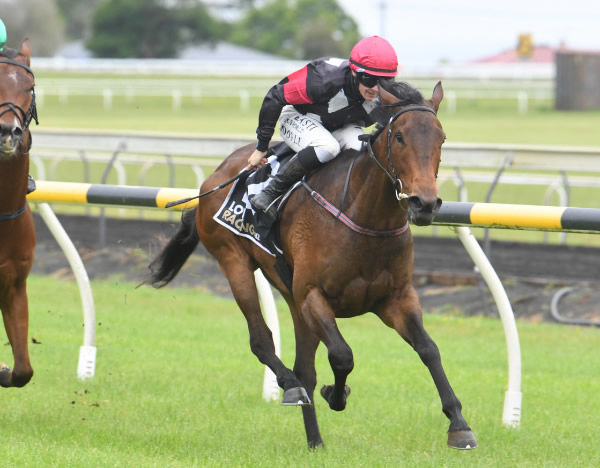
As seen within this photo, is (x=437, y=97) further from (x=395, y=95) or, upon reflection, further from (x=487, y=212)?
(x=487, y=212)

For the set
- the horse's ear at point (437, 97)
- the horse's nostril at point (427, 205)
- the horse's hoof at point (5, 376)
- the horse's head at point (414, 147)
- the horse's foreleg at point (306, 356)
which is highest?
the horse's ear at point (437, 97)

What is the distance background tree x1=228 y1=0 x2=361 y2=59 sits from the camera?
260 feet

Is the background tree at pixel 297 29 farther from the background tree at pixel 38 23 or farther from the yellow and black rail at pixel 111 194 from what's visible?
the yellow and black rail at pixel 111 194

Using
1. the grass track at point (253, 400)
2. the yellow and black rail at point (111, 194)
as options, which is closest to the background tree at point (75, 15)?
the grass track at point (253, 400)

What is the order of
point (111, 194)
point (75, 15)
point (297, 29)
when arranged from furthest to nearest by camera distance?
point (75, 15) < point (297, 29) < point (111, 194)

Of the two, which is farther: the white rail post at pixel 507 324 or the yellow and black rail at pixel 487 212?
the white rail post at pixel 507 324

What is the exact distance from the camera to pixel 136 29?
68125 mm

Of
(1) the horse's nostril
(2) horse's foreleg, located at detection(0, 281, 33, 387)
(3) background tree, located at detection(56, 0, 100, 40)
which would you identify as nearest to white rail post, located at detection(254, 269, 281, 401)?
(2) horse's foreleg, located at detection(0, 281, 33, 387)

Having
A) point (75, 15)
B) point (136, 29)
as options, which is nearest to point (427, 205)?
point (136, 29)

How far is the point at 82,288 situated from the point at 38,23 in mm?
74594

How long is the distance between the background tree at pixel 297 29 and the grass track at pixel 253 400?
68959mm

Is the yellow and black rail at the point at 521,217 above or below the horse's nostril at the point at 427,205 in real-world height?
below

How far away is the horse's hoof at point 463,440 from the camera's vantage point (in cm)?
420

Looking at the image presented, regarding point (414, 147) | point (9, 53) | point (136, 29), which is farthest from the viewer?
point (136, 29)
